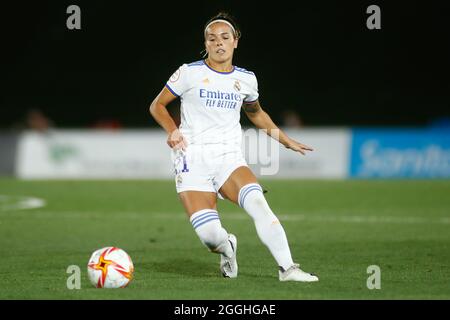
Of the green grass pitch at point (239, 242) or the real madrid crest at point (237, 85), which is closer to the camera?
the green grass pitch at point (239, 242)

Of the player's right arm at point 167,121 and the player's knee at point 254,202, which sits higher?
the player's right arm at point 167,121

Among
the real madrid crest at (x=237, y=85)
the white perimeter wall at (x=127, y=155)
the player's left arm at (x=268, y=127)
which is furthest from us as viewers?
the white perimeter wall at (x=127, y=155)

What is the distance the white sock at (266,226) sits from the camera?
7570mm

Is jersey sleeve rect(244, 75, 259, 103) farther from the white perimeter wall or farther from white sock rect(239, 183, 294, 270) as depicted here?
the white perimeter wall

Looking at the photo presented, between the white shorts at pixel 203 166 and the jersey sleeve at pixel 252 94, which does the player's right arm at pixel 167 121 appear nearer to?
the white shorts at pixel 203 166

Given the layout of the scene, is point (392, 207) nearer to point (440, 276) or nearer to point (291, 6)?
point (440, 276)

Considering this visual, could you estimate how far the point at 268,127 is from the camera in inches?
332

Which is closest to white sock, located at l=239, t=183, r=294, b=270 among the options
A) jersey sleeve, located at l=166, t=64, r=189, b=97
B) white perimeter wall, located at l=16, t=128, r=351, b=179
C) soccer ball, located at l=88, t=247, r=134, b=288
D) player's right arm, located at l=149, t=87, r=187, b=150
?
player's right arm, located at l=149, t=87, r=187, b=150

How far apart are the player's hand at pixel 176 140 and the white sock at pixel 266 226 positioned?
0.68 metres

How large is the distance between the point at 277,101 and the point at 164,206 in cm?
2078

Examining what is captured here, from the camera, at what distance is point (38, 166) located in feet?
76.9

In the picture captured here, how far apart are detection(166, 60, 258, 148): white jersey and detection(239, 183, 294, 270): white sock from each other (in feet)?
1.90

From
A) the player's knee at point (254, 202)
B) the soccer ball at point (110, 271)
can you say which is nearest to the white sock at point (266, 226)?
the player's knee at point (254, 202)
